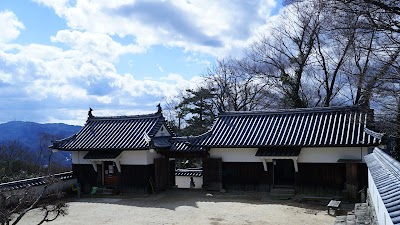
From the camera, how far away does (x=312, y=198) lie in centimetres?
1797

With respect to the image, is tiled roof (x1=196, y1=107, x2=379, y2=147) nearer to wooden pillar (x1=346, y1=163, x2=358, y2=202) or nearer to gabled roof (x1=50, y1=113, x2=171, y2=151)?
wooden pillar (x1=346, y1=163, x2=358, y2=202)

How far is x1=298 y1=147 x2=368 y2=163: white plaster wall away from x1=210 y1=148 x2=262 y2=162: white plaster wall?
2395mm

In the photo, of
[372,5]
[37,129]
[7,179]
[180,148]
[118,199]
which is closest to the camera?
[372,5]

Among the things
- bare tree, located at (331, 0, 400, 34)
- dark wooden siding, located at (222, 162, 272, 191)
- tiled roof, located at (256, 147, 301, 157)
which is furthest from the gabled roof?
bare tree, located at (331, 0, 400, 34)

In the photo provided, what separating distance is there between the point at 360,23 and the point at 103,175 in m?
16.5

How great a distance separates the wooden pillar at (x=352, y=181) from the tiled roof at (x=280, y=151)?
95.6 inches

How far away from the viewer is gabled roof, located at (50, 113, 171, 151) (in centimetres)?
2098

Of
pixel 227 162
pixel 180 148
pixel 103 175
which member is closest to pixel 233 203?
pixel 227 162

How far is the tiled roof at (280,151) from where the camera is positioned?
61.2 feet

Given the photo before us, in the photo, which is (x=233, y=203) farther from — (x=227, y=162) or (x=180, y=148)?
(x=180, y=148)

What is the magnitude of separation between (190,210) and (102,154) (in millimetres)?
7252

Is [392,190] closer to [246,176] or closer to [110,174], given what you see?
[246,176]

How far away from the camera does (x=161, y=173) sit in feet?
71.9

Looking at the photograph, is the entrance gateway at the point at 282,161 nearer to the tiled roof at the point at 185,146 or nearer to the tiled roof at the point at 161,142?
the tiled roof at the point at 185,146
